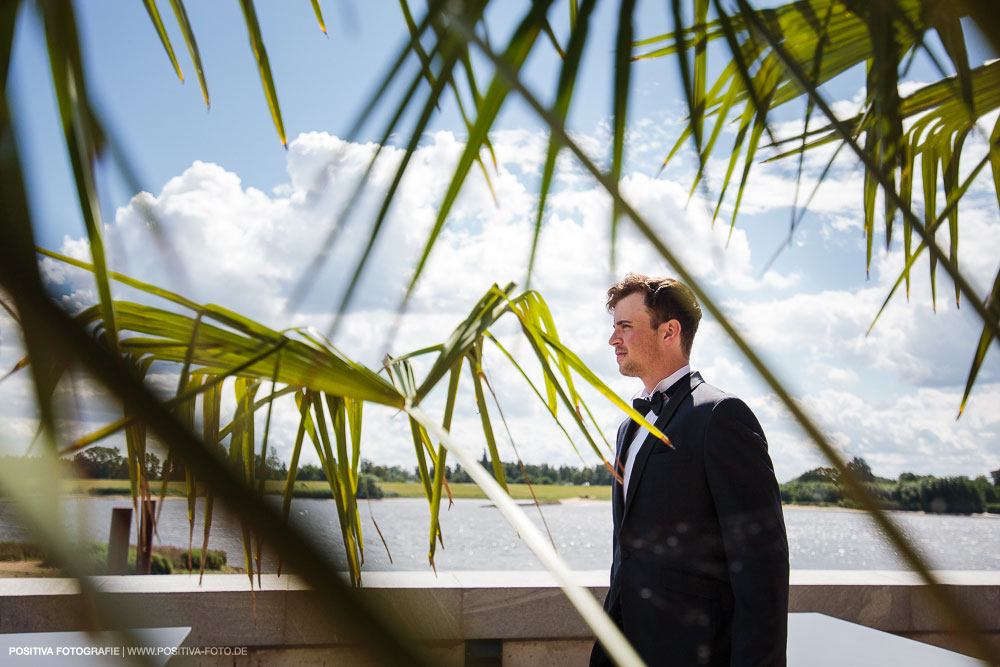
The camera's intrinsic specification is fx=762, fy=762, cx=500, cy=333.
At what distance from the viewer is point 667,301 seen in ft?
6.06

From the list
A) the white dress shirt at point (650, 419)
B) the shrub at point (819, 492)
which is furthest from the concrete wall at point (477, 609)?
the shrub at point (819, 492)

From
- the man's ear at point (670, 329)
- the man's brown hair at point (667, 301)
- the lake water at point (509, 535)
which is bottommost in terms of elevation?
the lake water at point (509, 535)

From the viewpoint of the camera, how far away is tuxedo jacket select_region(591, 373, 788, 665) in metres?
1.42

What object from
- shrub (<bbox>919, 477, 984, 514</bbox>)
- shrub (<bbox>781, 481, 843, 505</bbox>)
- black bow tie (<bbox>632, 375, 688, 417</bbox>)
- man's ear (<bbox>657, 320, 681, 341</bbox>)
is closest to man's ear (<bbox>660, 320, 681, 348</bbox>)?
man's ear (<bbox>657, 320, 681, 341</bbox>)

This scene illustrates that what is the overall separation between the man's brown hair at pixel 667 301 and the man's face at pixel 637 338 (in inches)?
0.7

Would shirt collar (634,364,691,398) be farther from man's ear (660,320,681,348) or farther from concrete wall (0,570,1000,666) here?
concrete wall (0,570,1000,666)

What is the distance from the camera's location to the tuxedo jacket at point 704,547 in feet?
4.66

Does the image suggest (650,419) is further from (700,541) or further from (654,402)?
(700,541)

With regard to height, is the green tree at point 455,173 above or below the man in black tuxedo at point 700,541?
above

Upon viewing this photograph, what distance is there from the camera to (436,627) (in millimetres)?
193

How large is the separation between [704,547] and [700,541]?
1cm

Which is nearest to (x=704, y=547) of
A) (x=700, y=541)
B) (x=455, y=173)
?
(x=700, y=541)

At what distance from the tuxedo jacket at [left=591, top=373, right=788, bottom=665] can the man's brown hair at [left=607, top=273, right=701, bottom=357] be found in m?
0.23

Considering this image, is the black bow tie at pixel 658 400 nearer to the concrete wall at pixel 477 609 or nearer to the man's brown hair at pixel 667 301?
the man's brown hair at pixel 667 301
